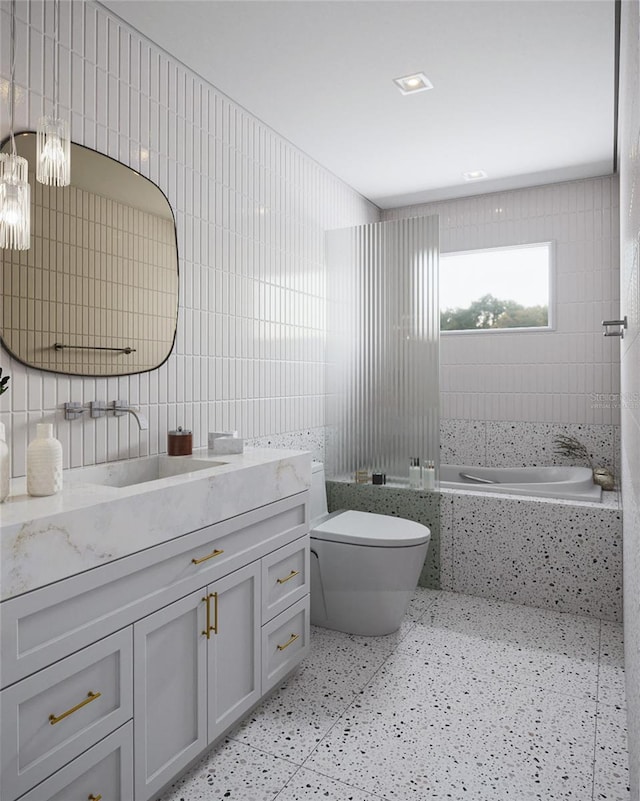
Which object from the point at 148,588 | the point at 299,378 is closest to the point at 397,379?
the point at 299,378

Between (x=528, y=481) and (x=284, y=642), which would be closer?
(x=284, y=642)

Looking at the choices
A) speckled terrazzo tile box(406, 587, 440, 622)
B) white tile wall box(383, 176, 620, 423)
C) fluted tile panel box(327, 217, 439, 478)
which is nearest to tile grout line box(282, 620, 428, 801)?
speckled terrazzo tile box(406, 587, 440, 622)

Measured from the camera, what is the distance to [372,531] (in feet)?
8.41

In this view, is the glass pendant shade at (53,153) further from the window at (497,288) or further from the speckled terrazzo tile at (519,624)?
the window at (497,288)

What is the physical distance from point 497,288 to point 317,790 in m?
3.41

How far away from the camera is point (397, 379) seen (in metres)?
3.26

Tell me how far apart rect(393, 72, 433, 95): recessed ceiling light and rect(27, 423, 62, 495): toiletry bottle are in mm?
2134

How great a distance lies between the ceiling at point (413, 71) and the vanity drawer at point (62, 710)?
2.14 m

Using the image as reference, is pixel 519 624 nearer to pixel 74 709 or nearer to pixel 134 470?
pixel 134 470

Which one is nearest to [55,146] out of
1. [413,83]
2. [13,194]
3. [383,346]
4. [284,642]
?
[13,194]

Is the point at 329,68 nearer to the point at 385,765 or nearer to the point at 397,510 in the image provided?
the point at 397,510

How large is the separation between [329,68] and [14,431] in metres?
1.95

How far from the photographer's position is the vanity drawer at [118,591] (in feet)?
3.75

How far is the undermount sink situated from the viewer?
1.86m
